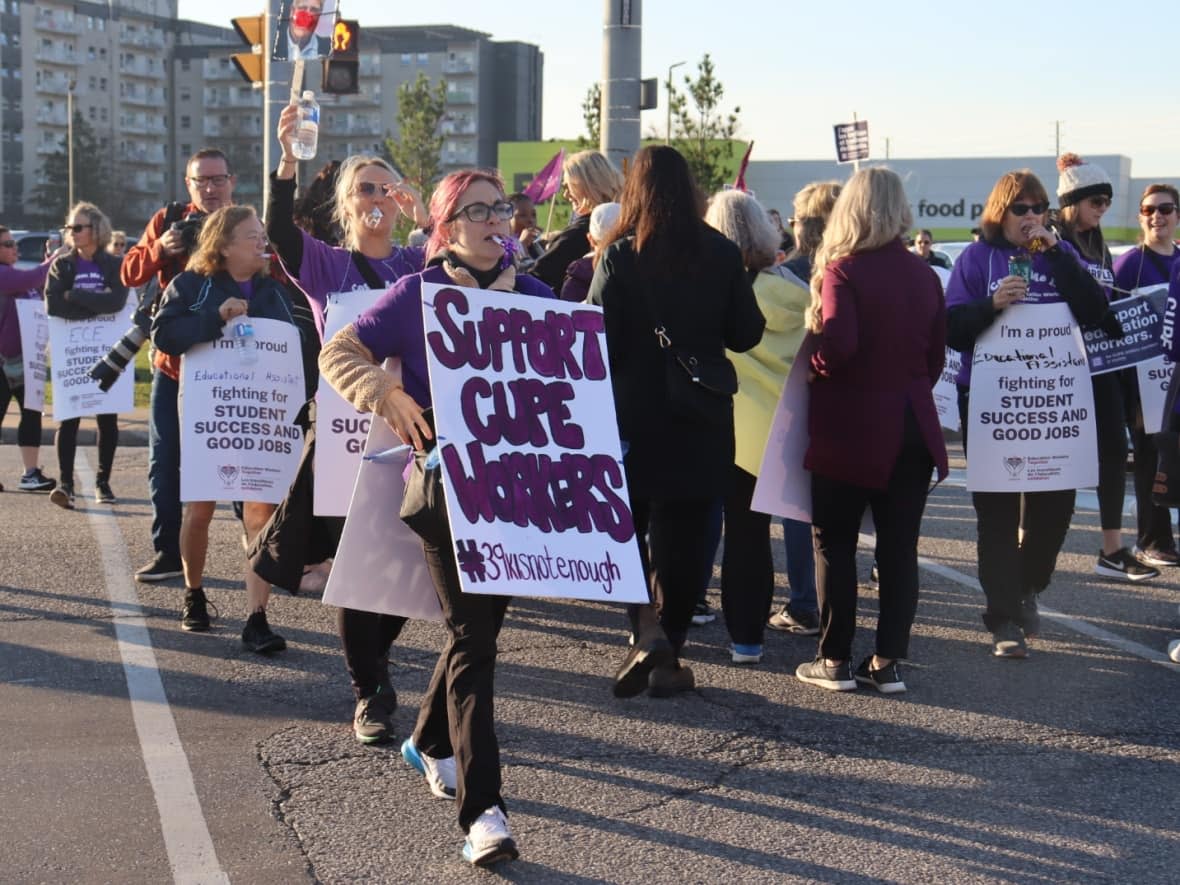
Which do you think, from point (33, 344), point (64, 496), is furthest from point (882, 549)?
point (33, 344)

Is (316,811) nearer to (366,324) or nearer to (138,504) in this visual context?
(366,324)

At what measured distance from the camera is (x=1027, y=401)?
6.73m

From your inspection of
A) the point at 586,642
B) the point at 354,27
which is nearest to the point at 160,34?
the point at 354,27

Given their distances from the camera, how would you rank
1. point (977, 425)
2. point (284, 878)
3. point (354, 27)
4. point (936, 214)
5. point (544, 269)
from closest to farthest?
point (284, 878)
point (977, 425)
point (544, 269)
point (354, 27)
point (936, 214)

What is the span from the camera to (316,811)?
179 inches

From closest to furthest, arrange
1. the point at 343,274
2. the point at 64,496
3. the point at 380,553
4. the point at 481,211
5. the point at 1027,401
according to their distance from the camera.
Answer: the point at 481,211, the point at 380,553, the point at 343,274, the point at 1027,401, the point at 64,496

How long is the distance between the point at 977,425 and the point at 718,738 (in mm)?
2180

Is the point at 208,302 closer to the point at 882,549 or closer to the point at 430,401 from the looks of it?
the point at 430,401

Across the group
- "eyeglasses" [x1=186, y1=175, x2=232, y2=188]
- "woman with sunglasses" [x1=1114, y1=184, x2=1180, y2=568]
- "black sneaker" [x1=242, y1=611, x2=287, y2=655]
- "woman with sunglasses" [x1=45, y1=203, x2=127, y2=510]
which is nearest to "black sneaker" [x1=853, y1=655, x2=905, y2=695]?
"black sneaker" [x1=242, y1=611, x2=287, y2=655]

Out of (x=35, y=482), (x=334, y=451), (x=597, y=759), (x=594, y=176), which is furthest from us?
(x=35, y=482)

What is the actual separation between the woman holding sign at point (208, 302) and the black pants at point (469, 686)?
9.10 ft

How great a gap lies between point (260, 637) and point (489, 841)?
2629 millimetres

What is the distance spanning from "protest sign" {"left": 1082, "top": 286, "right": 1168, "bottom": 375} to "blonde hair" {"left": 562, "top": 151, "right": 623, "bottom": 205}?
2.37 metres

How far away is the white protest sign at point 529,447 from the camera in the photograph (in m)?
4.07
